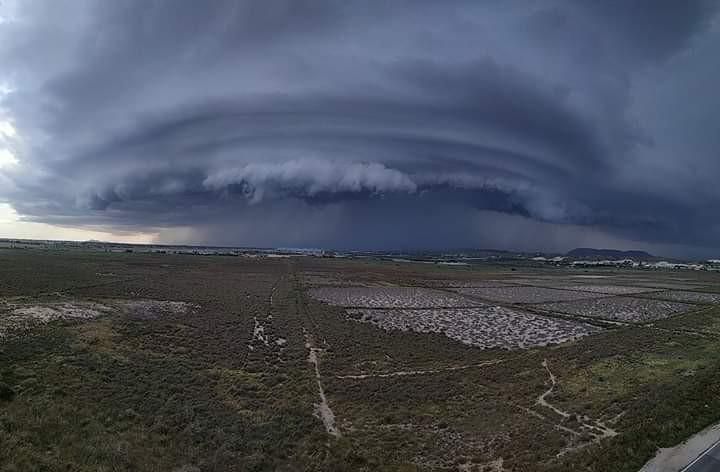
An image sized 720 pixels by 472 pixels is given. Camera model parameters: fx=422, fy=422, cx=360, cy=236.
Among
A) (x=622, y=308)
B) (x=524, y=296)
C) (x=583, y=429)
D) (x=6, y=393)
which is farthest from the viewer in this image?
(x=524, y=296)

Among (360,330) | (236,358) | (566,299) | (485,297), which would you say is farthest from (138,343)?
(566,299)

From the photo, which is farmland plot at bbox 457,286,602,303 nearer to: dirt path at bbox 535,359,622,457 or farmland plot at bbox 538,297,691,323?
farmland plot at bbox 538,297,691,323

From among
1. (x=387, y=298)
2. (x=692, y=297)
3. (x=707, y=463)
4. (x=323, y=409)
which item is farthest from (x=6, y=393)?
(x=692, y=297)

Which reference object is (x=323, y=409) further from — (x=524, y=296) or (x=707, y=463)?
(x=524, y=296)

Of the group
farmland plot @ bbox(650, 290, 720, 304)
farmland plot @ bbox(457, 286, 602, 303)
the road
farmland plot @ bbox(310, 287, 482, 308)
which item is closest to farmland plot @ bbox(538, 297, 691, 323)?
farmland plot @ bbox(457, 286, 602, 303)

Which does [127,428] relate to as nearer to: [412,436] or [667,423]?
[412,436]

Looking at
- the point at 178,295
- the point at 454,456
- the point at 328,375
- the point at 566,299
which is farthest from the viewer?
the point at 566,299
